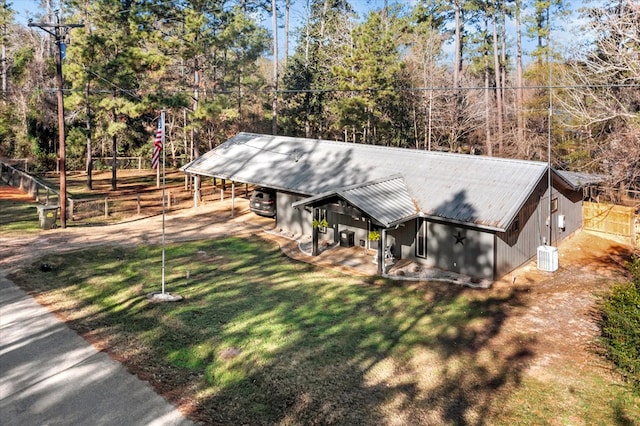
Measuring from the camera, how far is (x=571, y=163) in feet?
94.0

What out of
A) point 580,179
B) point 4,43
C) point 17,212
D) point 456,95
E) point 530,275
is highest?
point 4,43

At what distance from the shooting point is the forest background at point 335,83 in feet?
81.7

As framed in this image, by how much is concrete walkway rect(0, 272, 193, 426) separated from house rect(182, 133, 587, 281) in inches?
356

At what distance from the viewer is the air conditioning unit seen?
17969mm

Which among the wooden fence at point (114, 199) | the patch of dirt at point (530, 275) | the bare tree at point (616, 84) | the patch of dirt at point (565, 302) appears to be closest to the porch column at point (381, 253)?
the patch of dirt at point (530, 275)

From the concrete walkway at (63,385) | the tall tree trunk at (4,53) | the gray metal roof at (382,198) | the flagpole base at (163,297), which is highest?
the tall tree trunk at (4,53)

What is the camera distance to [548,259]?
1798 cm

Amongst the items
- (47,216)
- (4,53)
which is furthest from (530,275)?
(4,53)

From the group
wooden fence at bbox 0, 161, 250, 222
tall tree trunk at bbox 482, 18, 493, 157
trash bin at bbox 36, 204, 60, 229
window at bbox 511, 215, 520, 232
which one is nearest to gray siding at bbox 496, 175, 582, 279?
window at bbox 511, 215, 520, 232

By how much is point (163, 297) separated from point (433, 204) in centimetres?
945

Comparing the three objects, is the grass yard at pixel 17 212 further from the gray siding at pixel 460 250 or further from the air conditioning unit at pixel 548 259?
the air conditioning unit at pixel 548 259

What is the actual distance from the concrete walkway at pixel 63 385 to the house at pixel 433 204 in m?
9.05

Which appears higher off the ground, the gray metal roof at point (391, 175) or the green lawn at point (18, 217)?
the gray metal roof at point (391, 175)

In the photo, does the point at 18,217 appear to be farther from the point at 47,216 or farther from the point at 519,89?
the point at 519,89
